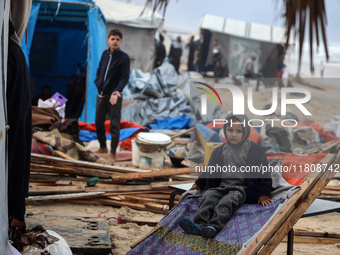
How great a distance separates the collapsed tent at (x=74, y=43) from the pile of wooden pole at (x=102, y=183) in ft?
13.7

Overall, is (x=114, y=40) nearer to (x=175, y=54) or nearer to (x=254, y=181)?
(x=254, y=181)

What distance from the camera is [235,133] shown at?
430cm

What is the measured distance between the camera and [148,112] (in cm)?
1183

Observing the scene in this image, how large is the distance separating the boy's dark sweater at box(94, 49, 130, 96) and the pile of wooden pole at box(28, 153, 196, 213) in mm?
1590

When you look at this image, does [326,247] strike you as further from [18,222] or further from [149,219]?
[18,222]

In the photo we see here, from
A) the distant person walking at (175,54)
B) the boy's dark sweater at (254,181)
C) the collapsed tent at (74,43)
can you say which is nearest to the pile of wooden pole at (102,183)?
the boy's dark sweater at (254,181)

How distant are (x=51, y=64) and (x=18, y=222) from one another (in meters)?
9.98

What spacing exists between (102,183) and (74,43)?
290 inches

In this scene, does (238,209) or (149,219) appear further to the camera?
(149,219)

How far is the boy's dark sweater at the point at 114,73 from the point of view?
301 inches

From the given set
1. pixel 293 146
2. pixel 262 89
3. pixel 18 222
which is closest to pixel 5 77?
pixel 18 222

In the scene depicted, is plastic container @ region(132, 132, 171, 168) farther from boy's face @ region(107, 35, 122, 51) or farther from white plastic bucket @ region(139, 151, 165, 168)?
boy's face @ region(107, 35, 122, 51)

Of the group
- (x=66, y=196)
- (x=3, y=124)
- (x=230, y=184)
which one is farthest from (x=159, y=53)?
(x=3, y=124)

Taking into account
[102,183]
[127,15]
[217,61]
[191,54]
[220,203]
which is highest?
[127,15]
